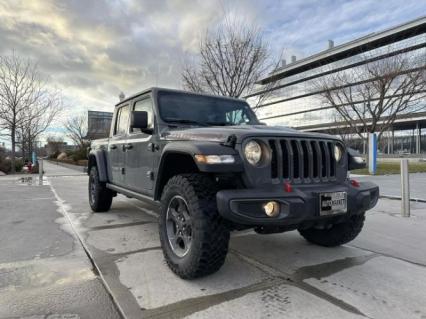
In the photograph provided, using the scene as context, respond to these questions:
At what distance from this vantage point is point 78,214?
21.5 ft

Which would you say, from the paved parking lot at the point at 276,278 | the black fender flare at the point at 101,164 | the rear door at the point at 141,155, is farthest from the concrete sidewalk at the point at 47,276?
the rear door at the point at 141,155

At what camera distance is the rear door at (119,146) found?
209 inches

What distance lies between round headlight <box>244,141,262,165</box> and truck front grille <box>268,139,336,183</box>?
122mm

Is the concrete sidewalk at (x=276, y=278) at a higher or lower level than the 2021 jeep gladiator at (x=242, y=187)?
lower

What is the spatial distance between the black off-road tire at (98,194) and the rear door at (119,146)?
737 mm

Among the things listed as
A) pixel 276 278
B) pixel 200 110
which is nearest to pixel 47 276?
pixel 276 278

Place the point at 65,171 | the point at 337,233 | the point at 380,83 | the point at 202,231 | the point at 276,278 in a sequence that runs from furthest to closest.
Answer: the point at 65,171 < the point at 380,83 < the point at 337,233 < the point at 276,278 < the point at 202,231

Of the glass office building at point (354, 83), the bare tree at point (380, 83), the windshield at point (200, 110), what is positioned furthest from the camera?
the glass office building at point (354, 83)

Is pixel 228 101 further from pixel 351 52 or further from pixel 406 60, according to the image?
pixel 351 52

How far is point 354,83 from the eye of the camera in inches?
811

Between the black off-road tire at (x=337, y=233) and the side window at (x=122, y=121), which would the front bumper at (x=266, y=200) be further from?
the side window at (x=122, y=121)

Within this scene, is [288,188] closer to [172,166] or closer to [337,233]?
[172,166]

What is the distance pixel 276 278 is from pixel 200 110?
237 cm

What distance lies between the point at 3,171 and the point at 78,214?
16718 millimetres
